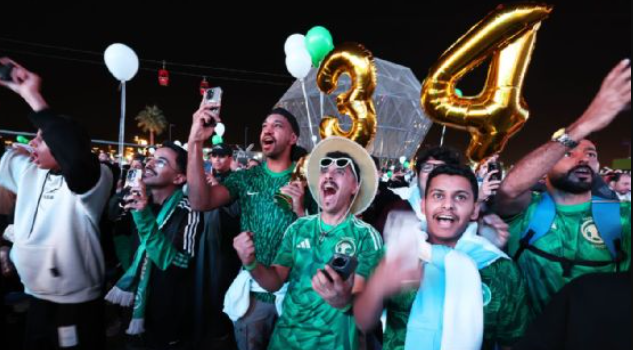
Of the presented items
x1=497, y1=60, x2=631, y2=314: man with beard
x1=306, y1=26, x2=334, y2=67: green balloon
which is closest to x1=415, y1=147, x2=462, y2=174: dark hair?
x1=497, y1=60, x2=631, y2=314: man with beard

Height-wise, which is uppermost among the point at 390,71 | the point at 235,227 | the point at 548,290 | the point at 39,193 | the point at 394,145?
the point at 390,71

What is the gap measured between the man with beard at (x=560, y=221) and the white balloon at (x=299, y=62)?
4563 mm

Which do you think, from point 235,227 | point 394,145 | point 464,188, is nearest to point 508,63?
point 464,188

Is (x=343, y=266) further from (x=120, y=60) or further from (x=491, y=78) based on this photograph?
(x=120, y=60)

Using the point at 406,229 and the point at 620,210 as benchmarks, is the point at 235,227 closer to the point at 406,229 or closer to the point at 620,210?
the point at 406,229

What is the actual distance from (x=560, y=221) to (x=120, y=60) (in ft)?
24.7

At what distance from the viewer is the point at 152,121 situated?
60250 mm

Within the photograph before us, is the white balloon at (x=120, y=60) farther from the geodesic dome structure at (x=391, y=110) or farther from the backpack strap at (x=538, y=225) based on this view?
the geodesic dome structure at (x=391, y=110)

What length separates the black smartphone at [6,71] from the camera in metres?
2.39

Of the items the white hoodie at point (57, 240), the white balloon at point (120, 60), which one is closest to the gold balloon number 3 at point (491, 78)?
the white hoodie at point (57, 240)

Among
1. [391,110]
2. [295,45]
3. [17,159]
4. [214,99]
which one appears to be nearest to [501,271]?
[214,99]

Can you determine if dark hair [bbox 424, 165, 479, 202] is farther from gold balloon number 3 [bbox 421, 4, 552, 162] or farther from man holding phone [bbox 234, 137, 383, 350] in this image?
gold balloon number 3 [bbox 421, 4, 552, 162]

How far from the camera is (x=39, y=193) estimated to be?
2684 mm

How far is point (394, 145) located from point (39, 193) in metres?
31.7
